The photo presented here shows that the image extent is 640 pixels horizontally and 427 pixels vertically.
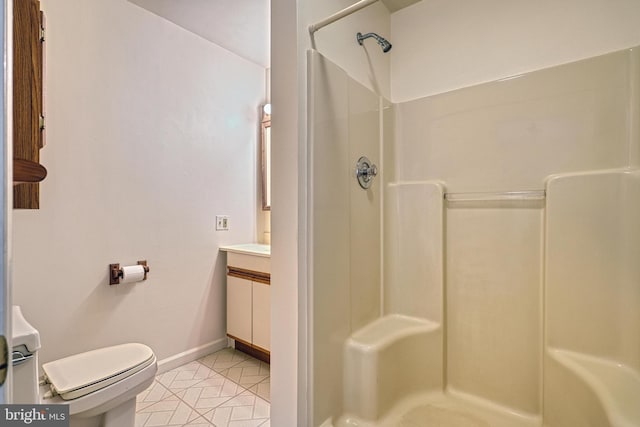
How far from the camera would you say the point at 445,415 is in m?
1.39

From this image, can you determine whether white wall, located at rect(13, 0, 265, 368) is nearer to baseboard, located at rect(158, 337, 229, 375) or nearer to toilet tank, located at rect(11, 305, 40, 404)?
baseboard, located at rect(158, 337, 229, 375)

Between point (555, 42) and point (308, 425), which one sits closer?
point (308, 425)

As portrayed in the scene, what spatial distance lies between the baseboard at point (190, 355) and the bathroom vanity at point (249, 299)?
0.41 feet

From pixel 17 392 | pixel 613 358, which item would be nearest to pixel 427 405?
pixel 613 358

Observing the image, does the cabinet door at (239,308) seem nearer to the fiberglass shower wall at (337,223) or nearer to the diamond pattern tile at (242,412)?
the diamond pattern tile at (242,412)

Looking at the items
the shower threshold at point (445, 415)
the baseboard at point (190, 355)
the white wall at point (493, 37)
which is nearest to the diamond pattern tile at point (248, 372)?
the baseboard at point (190, 355)

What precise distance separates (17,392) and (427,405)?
1.52 meters

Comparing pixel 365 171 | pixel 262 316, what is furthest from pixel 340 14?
pixel 262 316

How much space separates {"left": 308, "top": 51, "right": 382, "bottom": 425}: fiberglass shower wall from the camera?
117 centimetres

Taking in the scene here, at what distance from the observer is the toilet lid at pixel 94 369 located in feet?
3.91

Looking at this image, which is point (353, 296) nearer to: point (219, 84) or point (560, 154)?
point (560, 154)

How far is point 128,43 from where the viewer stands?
6.41ft

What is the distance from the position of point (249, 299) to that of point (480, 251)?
1568 mm

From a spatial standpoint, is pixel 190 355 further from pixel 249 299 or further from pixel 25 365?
pixel 25 365
